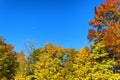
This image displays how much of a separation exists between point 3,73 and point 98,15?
20.8 meters

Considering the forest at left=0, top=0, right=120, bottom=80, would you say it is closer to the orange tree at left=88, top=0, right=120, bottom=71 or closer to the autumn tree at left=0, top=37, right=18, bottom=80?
the orange tree at left=88, top=0, right=120, bottom=71

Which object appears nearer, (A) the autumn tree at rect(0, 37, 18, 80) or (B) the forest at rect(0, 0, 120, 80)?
(B) the forest at rect(0, 0, 120, 80)

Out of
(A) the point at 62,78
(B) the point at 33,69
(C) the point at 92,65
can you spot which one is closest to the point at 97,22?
(C) the point at 92,65

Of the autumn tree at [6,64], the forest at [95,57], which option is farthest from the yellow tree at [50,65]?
the autumn tree at [6,64]

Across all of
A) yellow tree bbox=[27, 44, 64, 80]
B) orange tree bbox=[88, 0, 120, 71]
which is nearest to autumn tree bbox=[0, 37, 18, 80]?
yellow tree bbox=[27, 44, 64, 80]

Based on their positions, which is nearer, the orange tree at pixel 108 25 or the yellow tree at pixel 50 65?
the orange tree at pixel 108 25

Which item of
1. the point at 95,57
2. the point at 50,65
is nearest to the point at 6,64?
the point at 50,65

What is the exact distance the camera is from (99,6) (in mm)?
51219

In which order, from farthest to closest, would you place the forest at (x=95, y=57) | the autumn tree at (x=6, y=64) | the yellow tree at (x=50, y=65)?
1. the autumn tree at (x=6, y=64)
2. the yellow tree at (x=50, y=65)
3. the forest at (x=95, y=57)

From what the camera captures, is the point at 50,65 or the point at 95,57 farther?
the point at 50,65

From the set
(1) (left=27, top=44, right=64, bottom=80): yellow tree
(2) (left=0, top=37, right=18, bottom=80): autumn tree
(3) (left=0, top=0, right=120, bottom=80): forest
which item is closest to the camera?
(3) (left=0, top=0, right=120, bottom=80): forest

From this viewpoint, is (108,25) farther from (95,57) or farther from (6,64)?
(6,64)

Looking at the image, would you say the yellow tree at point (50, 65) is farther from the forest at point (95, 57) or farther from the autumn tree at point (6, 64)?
the autumn tree at point (6, 64)

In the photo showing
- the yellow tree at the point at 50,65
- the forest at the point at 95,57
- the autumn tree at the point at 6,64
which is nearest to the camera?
Answer: the forest at the point at 95,57
